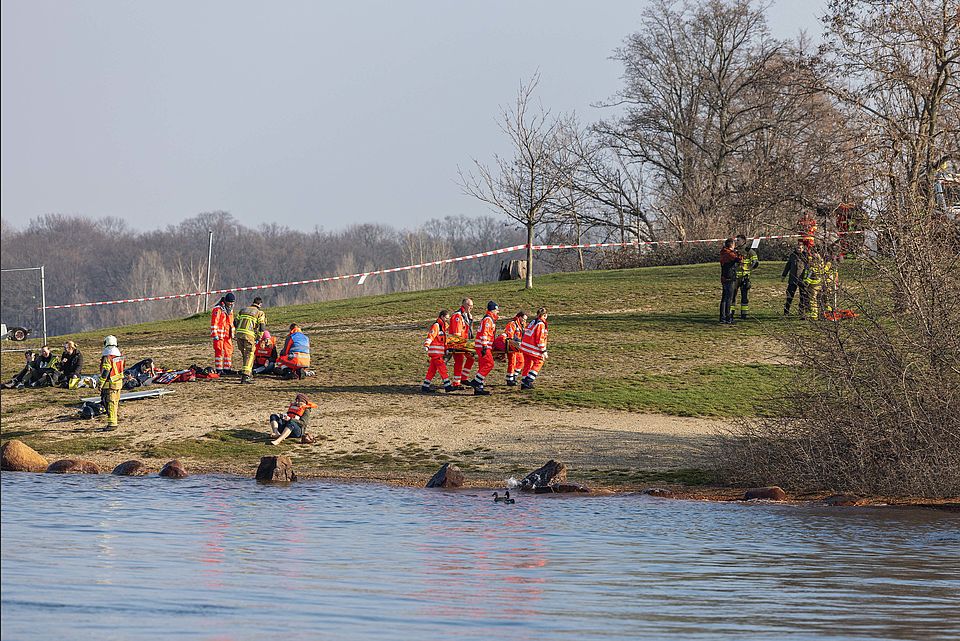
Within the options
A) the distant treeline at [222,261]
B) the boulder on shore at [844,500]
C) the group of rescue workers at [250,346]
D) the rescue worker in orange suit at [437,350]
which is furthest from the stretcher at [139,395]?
the distant treeline at [222,261]

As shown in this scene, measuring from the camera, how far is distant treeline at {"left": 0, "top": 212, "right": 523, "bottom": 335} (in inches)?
4050

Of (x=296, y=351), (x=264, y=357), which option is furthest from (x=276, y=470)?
(x=264, y=357)

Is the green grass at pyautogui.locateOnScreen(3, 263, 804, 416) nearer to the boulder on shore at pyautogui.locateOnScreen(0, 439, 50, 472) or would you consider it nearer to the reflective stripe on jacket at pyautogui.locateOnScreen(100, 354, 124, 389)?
the reflective stripe on jacket at pyautogui.locateOnScreen(100, 354, 124, 389)

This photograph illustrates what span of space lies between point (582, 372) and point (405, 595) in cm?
1804

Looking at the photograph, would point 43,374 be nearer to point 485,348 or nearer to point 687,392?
point 485,348

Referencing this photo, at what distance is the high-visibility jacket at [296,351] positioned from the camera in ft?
90.0

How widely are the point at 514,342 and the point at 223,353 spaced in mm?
6765

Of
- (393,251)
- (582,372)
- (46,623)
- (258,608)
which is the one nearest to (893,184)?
(582,372)

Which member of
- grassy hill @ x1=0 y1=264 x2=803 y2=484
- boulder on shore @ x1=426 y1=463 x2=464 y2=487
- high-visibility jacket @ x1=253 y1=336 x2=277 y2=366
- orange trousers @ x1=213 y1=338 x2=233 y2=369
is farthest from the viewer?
high-visibility jacket @ x1=253 y1=336 x2=277 y2=366

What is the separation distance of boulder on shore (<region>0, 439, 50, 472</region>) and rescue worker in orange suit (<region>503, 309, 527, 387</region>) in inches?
379

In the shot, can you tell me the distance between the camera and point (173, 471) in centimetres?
1934

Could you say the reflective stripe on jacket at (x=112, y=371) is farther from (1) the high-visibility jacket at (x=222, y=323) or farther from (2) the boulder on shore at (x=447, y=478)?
(2) the boulder on shore at (x=447, y=478)

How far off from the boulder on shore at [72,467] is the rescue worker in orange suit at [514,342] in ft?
30.0

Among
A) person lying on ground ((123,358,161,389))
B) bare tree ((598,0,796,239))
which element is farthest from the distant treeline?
person lying on ground ((123,358,161,389))
